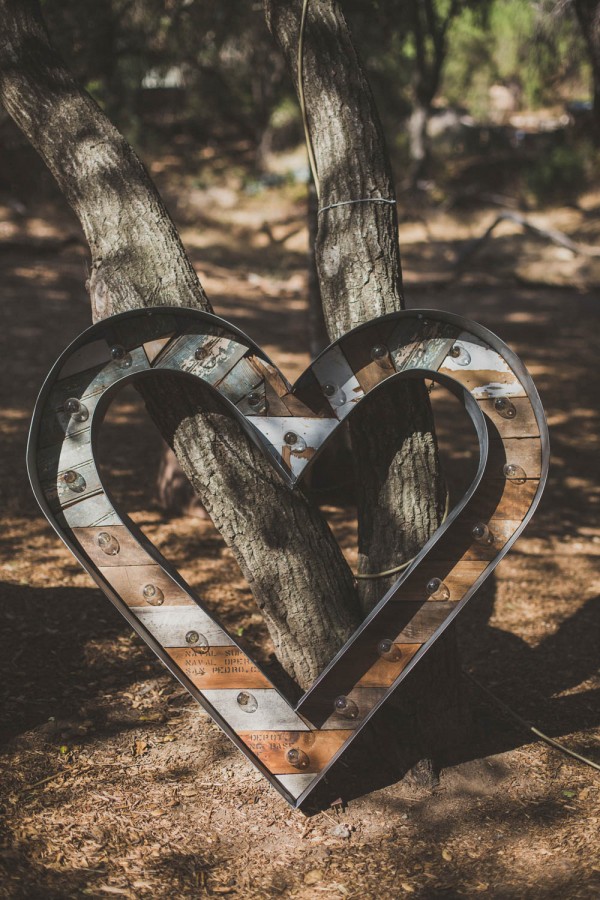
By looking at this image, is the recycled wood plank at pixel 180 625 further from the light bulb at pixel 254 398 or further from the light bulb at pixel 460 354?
the light bulb at pixel 460 354

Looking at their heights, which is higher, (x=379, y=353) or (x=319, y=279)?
(x=319, y=279)

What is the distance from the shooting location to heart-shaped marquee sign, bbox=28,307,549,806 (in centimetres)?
267

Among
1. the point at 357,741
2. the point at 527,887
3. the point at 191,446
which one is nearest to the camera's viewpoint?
the point at 527,887

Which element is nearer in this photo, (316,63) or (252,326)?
(316,63)

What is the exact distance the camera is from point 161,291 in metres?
2.86

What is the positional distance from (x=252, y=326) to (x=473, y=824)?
9183 mm

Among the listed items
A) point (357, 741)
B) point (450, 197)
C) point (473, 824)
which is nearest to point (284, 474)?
point (357, 741)

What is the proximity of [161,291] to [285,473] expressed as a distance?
29.4 inches

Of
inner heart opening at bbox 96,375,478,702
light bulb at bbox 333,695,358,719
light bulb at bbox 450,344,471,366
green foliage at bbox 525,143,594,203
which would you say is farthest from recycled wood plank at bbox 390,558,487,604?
green foliage at bbox 525,143,594,203

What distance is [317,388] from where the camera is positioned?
8.86 feet

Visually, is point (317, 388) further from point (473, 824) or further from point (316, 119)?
point (473, 824)

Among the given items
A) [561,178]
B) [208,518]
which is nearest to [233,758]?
[208,518]

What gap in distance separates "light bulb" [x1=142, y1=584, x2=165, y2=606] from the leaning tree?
35cm

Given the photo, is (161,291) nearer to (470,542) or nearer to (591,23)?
(470,542)
